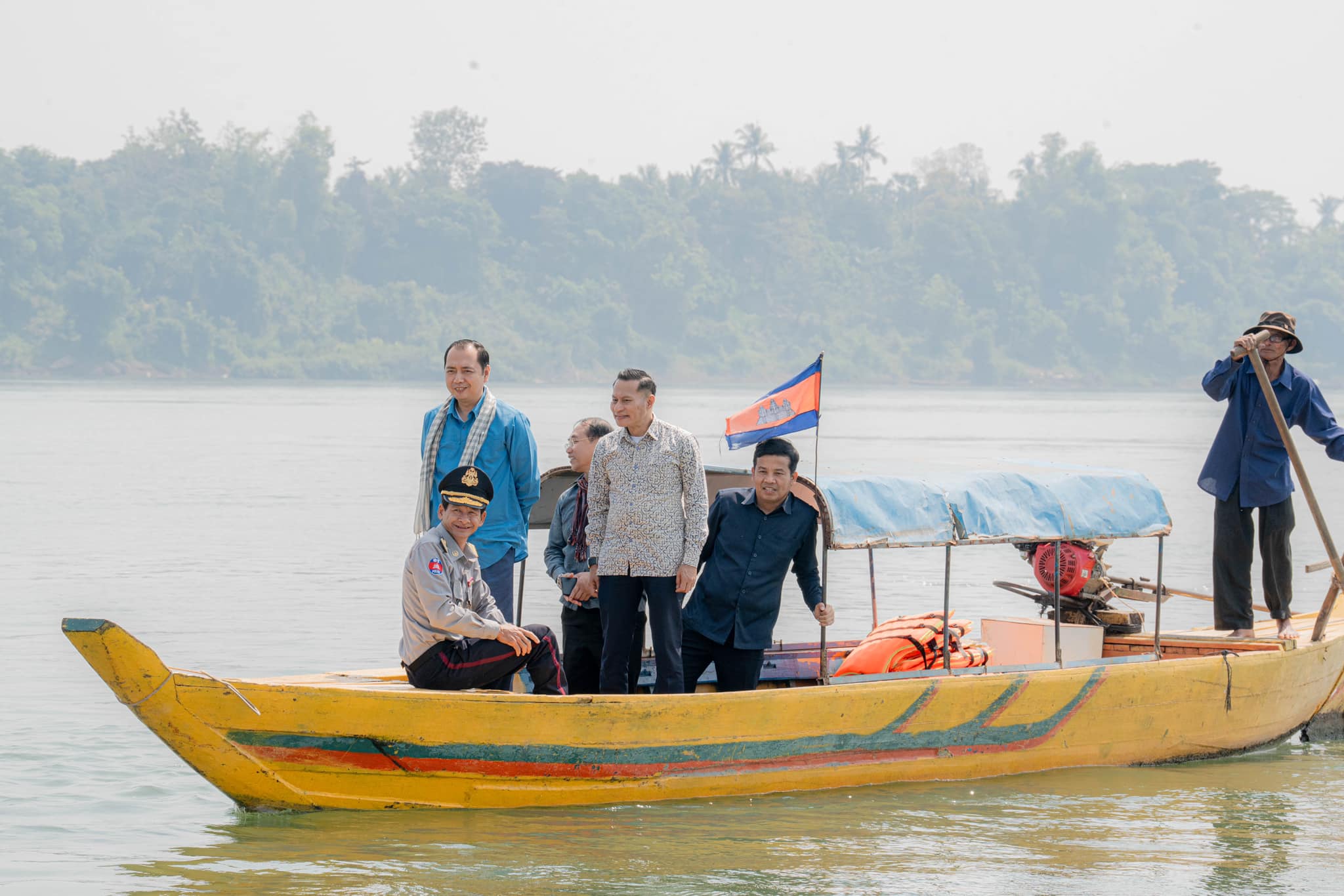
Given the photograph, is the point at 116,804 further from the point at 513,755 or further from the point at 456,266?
the point at 456,266

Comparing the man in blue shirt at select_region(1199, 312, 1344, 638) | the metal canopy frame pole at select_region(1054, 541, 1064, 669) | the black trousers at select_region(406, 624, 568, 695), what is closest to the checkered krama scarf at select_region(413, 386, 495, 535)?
the black trousers at select_region(406, 624, 568, 695)

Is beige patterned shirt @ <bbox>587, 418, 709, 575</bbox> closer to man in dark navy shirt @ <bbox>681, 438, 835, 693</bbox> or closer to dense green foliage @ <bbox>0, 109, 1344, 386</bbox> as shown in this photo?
man in dark navy shirt @ <bbox>681, 438, 835, 693</bbox>

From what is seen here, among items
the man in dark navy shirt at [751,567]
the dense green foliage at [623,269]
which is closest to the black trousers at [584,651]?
the man in dark navy shirt at [751,567]

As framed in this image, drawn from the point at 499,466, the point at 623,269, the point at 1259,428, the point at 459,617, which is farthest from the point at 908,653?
the point at 623,269

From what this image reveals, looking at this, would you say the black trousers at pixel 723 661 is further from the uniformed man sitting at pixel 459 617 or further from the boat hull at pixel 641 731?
the uniformed man sitting at pixel 459 617

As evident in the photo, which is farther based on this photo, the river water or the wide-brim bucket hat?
the wide-brim bucket hat

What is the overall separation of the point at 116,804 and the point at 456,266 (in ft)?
279

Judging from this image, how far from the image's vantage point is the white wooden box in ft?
28.6

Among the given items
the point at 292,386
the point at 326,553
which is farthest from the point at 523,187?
the point at 326,553

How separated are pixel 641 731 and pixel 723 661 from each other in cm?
60

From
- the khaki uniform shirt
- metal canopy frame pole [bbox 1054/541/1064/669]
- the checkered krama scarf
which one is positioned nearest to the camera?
the khaki uniform shirt

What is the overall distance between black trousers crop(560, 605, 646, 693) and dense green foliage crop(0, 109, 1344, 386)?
7938 cm

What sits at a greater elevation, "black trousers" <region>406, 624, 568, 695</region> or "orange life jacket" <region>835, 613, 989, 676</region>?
"black trousers" <region>406, 624, 568, 695</region>

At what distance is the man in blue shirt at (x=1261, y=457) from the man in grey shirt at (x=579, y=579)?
127 inches
